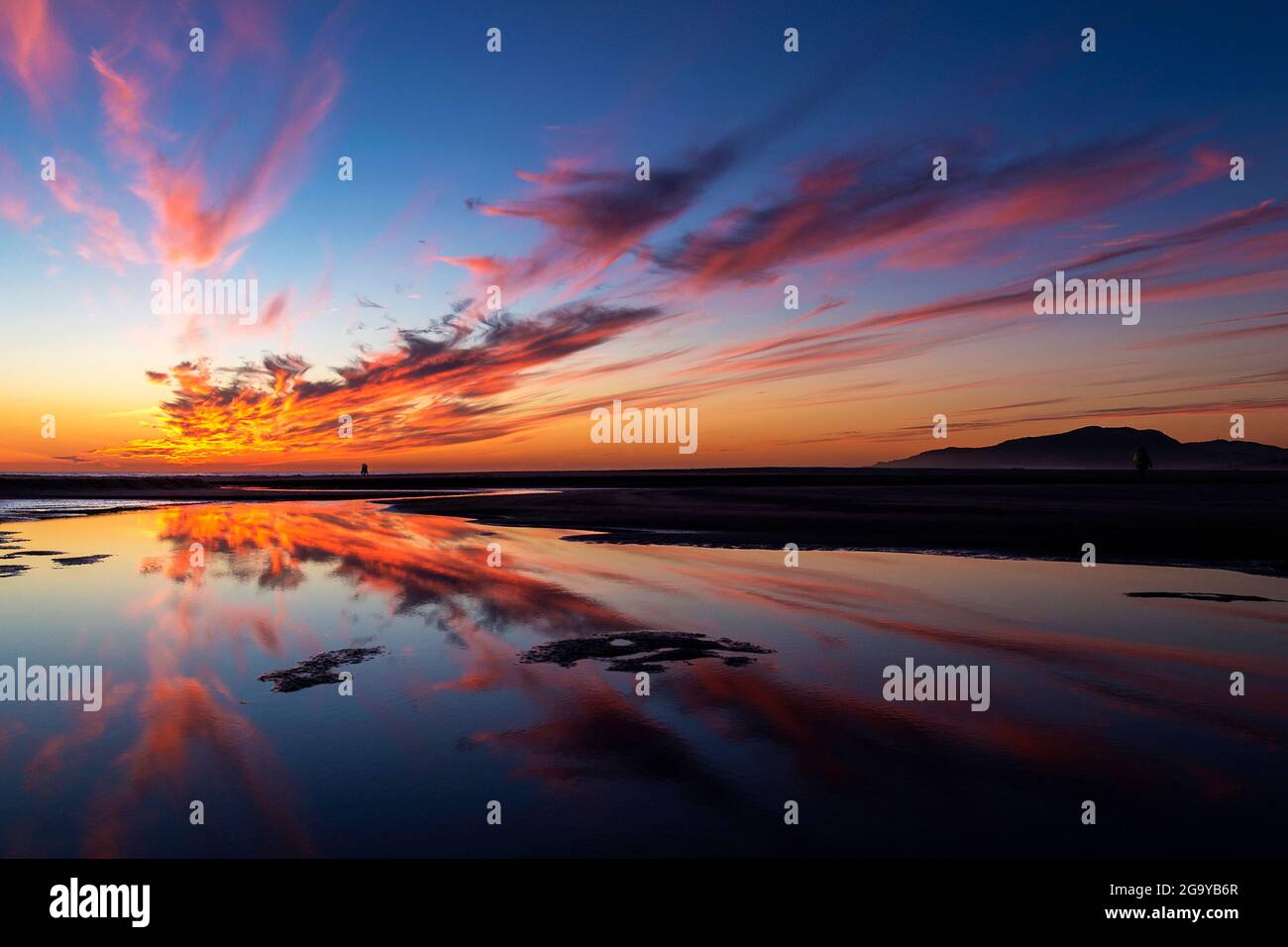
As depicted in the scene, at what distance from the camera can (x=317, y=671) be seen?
8883mm

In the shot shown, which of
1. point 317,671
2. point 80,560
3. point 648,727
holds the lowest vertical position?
point 648,727

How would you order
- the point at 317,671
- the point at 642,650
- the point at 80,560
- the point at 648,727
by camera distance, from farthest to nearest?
the point at 80,560 < the point at 642,650 < the point at 317,671 < the point at 648,727

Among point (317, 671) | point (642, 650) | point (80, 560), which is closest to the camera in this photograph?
point (317, 671)

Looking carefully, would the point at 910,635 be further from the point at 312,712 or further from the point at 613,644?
the point at 312,712

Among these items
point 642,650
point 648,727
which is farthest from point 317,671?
point 648,727

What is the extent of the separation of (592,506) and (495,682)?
31769mm

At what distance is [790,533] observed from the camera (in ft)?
82.5

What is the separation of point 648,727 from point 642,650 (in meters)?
2.84

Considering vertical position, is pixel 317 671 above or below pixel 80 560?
below

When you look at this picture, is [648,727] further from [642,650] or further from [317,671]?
[317,671]

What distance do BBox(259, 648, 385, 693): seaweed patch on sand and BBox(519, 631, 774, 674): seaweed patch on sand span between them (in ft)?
7.39

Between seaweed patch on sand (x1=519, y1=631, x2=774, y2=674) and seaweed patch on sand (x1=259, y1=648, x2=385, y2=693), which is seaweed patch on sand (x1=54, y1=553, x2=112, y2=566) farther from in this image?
seaweed patch on sand (x1=519, y1=631, x2=774, y2=674)

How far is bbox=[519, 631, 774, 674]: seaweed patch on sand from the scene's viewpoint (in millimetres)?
9289
